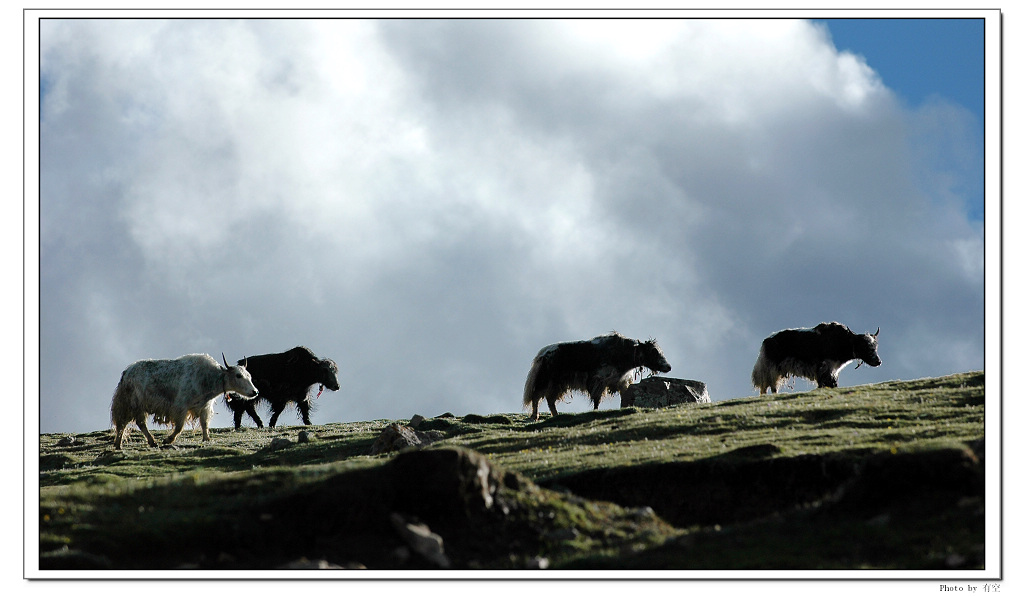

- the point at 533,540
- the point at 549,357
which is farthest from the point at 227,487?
the point at 549,357

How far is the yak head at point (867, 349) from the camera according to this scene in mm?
39875

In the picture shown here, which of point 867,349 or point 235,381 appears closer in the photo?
point 235,381

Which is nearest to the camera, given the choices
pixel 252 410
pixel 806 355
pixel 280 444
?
pixel 280 444

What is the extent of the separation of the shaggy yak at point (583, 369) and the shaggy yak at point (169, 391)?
11.9 m

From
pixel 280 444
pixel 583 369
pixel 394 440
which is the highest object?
pixel 583 369

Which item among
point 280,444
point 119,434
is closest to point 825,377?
point 280,444

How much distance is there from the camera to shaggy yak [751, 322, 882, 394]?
38781 mm

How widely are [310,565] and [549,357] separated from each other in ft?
81.8

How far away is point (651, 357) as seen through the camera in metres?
37.8

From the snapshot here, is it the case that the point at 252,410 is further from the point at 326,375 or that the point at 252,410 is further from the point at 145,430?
the point at 145,430

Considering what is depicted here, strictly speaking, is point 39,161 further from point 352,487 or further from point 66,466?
point 66,466

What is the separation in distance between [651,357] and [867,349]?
1029 cm

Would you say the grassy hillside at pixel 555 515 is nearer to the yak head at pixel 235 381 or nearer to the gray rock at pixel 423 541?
the gray rock at pixel 423 541

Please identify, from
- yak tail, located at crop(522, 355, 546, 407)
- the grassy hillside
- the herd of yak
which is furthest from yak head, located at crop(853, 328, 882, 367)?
the grassy hillside
